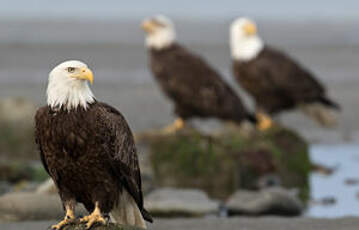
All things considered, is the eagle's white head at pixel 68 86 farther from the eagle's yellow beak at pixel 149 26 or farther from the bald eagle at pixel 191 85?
the eagle's yellow beak at pixel 149 26

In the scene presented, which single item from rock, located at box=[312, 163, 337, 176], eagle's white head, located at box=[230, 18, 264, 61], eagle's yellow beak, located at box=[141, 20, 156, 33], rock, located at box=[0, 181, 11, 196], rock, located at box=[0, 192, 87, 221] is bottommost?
rock, located at box=[312, 163, 337, 176]

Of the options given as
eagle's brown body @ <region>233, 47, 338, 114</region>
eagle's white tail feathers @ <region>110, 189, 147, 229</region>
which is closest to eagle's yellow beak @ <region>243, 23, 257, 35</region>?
eagle's brown body @ <region>233, 47, 338, 114</region>

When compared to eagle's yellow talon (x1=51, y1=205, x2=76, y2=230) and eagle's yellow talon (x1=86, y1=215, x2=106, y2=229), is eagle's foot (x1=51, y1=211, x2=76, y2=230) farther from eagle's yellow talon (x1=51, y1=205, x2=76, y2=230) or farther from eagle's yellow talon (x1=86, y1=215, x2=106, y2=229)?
eagle's yellow talon (x1=86, y1=215, x2=106, y2=229)

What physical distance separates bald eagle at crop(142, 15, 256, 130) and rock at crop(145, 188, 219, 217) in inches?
99.4

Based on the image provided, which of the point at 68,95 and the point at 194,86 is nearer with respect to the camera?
the point at 68,95

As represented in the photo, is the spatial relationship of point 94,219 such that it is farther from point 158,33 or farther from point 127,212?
point 158,33

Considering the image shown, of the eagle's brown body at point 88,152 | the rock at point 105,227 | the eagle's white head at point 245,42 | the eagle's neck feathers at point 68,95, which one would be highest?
the eagle's white head at point 245,42

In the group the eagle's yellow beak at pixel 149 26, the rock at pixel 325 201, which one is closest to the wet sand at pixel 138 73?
the eagle's yellow beak at pixel 149 26

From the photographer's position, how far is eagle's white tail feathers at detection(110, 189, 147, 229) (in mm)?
6391

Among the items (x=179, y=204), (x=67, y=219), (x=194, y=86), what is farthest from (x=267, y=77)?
(x=67, y=219)

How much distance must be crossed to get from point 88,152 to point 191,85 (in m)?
5.91

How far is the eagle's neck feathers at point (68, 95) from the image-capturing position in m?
5.91

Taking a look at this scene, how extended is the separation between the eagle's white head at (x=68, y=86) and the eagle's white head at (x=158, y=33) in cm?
613

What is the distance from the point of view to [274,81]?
1239 centimetres
